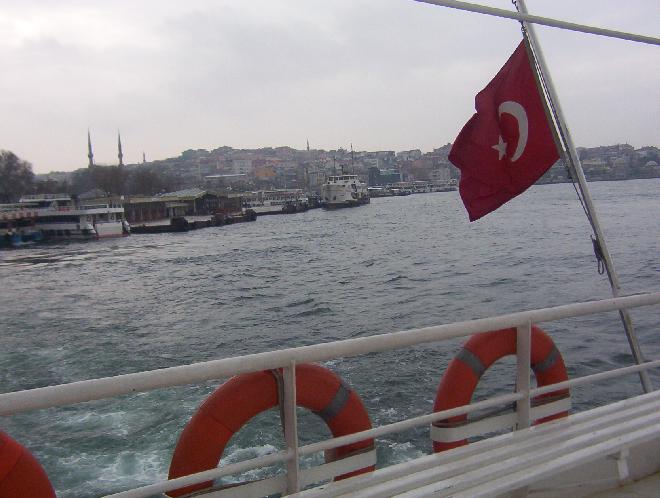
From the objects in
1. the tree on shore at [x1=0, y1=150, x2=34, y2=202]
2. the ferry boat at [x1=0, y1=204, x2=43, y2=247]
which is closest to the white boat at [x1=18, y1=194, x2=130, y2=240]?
the ferry boat at [x1=0, y1=204, x2=43, y2=247]

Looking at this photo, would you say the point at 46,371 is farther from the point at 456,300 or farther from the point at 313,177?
the point at 313,177

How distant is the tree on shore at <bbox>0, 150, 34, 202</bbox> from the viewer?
221 feet

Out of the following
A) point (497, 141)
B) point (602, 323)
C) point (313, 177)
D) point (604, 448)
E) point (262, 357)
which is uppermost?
point (313, 177)

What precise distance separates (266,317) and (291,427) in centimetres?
1076

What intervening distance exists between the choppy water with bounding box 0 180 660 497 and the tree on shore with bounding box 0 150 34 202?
45.2 m

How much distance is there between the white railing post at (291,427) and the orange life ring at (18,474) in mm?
624

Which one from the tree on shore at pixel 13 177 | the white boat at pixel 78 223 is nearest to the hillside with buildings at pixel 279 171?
the tree on shore at pixel 13 177

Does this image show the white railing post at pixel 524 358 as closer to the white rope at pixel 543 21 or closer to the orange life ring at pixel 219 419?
the orange life ring at pixel 219 419

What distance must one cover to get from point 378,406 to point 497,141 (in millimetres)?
3961

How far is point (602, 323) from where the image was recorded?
386 inches

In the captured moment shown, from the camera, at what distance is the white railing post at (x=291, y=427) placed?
165cm

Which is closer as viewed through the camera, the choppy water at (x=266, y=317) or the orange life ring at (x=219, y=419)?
the orange life ring at (x=219, y=419)

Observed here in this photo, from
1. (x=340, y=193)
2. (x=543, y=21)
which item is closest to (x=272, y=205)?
(x=340, y=193)

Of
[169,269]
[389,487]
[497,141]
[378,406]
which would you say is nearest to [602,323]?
[378,406]
